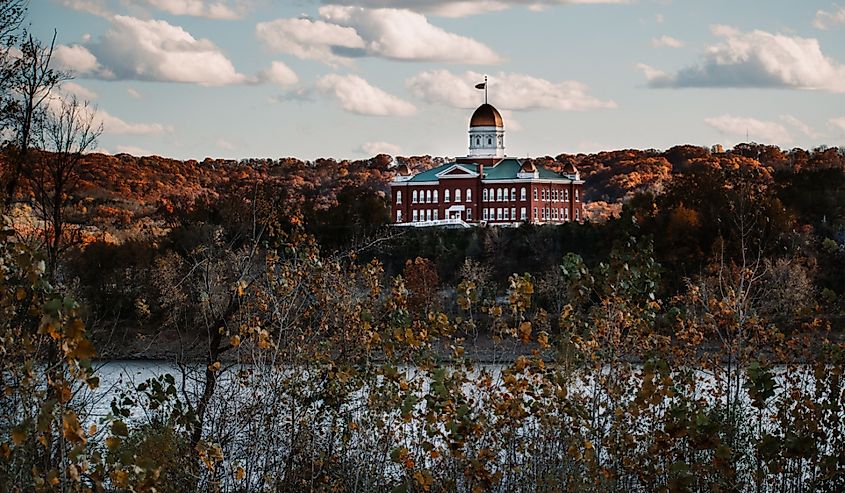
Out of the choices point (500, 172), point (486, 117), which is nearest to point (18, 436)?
point (500, 172)

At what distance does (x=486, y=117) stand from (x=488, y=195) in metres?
8.13

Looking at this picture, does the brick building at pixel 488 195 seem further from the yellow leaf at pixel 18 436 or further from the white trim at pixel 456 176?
the yellow leaf at pixel 18 436

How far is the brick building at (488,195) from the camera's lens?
71812 millimetres

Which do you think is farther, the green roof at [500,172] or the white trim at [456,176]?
the green roof at [500,172]

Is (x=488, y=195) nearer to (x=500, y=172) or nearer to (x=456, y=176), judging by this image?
(x=500, y=172)

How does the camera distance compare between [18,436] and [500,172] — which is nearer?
[18,436]

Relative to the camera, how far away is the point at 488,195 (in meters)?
72.8

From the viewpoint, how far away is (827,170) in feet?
164

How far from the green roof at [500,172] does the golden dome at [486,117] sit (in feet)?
13.7

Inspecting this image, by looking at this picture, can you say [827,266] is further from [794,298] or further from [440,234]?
[440,234]

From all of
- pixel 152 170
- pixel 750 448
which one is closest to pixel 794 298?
pixel 750 448

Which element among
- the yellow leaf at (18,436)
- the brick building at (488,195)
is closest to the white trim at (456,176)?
the brick building at (488,195)

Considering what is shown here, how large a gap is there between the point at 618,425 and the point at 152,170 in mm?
65887

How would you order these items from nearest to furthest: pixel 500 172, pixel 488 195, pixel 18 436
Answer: pixel 18 436 < pixel 488 195 < pixel 500 172
